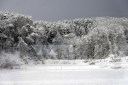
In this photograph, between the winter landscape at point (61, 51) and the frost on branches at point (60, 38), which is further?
the frost on branches at point (60, 38)

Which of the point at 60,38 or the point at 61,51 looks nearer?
the point at 61,51

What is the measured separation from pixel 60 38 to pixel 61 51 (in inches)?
47.3

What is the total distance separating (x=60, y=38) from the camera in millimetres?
10469

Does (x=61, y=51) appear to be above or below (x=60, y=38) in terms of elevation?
below

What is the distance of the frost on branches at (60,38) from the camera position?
691 centimetres

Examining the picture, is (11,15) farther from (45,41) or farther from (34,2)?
(45,41)

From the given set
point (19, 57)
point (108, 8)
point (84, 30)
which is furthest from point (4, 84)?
point (84, 30)

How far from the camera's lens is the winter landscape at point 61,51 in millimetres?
3766

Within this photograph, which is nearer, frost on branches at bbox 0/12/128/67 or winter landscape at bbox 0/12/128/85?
winter landscape at bbox 0/12/128/85

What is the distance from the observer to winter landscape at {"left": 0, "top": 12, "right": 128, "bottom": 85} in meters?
3.77

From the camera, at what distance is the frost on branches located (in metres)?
6.91

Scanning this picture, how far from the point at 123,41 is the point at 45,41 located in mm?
4647

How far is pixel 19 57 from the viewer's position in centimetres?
651

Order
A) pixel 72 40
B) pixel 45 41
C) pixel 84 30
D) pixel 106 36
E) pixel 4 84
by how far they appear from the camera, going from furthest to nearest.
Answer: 1. pixel 84 30
2. pixel 72 40
3. pixel 106 36
4. pixel 45 41
5. pixel 4 84
